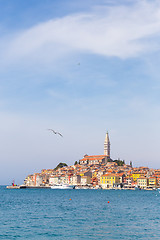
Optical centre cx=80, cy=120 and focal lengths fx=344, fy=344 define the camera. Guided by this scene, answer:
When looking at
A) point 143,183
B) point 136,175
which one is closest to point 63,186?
point 136,175

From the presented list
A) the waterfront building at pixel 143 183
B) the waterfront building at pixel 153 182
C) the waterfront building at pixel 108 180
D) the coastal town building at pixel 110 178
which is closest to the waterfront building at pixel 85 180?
the coastal town building at pixel 110 178

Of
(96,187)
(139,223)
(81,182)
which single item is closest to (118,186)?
(96,187)

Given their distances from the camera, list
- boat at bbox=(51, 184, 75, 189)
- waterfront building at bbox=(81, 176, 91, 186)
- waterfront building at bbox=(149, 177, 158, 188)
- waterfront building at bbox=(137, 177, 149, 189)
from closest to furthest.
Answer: waterfront building at bbox=(149, 177, 158, 188) < waterfront building at bbox=(137, 177, 149, 189) < boat at bbox=(51, 184, 75, 189) < waterfront building at bbox=(81, 176, 91, 186)

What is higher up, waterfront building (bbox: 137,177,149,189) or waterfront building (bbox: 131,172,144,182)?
waterfront building (bbox: 131,172,144,182)

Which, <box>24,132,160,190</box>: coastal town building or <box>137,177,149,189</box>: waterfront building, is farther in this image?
<box>24,132,160,190</box>: coastal town building

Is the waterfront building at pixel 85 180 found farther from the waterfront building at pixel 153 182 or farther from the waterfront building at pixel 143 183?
the waterfront building at pixel 153 182

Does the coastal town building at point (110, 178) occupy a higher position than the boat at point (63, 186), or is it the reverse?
the coastal town building at point (110, 178)

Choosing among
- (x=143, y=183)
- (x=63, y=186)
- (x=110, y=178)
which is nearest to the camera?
(x=143, y=183)

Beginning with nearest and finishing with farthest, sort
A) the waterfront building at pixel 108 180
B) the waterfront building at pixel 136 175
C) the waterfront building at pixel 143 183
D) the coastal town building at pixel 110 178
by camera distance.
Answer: the waterfront building at pixel 143 183 → the coastal town building at pixel 110 178 → the waterfront building at pixel 108 180 → the waterfront building at pixel 136 175

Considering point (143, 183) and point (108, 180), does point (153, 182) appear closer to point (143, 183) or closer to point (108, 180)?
point (143, 183)

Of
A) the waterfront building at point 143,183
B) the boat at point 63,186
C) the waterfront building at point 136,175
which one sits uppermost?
the waterfront building at point 136,175

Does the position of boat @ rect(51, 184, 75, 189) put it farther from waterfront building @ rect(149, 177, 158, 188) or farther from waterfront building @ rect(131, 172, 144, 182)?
waterfront building @ rect(149, 177, 158, 188)

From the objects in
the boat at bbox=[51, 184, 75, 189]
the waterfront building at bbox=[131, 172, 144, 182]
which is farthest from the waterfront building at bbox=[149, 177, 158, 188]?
the boat at bbox=[51, 184, 75, 189]

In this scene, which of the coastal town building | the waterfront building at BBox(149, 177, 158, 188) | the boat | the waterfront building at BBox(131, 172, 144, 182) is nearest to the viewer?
the waterfront building at BBox(149, 177, 158, 188)
